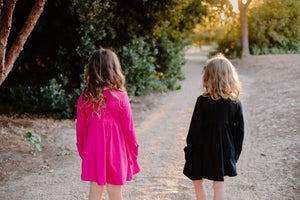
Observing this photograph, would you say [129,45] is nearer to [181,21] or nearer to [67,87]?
[67,87]

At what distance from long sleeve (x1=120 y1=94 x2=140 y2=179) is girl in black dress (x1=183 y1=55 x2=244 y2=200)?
0.58m

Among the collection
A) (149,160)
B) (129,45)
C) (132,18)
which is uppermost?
(132,18)

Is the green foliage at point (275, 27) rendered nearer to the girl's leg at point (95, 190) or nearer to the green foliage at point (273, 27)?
the green foliage at point (273, 27)

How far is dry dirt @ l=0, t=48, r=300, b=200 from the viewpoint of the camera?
4047 millimetres

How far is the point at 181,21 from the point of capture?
11.8m

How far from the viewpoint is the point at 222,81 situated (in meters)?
2.89

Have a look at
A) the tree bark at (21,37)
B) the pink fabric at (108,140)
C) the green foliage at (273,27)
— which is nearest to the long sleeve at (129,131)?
the pink fabric at (108,140)

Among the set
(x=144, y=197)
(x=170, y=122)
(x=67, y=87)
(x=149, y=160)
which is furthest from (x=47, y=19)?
(x=144, y=197)

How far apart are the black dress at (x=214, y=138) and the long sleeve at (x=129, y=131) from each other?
578mm

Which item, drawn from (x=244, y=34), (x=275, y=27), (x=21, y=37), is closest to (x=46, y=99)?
(x=21, y=37)

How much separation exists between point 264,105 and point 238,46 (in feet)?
49.6

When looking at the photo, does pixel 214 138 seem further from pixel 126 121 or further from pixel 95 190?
pixel 95 190

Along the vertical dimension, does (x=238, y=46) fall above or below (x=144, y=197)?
above

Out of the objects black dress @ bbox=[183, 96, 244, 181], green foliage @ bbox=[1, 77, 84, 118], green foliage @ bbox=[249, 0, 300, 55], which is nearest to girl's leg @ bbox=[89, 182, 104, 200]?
black dress @ bbox=[183, 96, 244, 181]
